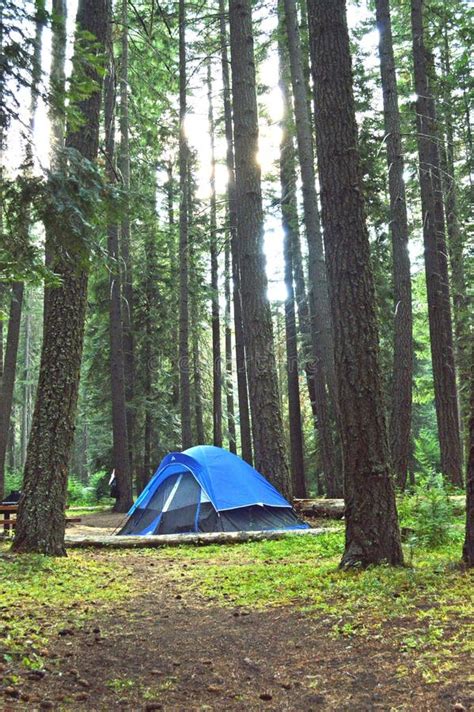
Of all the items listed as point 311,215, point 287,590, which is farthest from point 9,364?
point 287,590

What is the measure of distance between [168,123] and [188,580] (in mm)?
14718

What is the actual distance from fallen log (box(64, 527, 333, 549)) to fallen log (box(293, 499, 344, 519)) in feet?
6.60

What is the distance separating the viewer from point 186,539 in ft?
31.8

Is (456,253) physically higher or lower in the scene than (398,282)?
higher

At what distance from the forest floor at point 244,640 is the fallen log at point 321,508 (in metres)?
5.44

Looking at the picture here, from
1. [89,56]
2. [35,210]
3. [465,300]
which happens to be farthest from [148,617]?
[465,300]

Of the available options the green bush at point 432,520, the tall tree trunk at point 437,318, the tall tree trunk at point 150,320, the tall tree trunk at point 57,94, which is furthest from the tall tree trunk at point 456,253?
the tall tree trunk at point 57,94

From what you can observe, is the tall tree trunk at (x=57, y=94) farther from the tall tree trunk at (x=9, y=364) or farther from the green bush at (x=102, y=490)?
the green bush at (x=102, y=490)

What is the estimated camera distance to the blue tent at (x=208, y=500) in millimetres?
10305

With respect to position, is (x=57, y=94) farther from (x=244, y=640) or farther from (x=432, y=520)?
(x=432, y=520)

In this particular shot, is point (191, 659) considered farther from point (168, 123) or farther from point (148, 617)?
point (168, 123)

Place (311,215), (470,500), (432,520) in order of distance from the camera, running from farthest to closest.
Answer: (311,215)
(432,520)
(470,500)

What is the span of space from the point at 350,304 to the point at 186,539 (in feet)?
18.1

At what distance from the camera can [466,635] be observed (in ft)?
11.3
